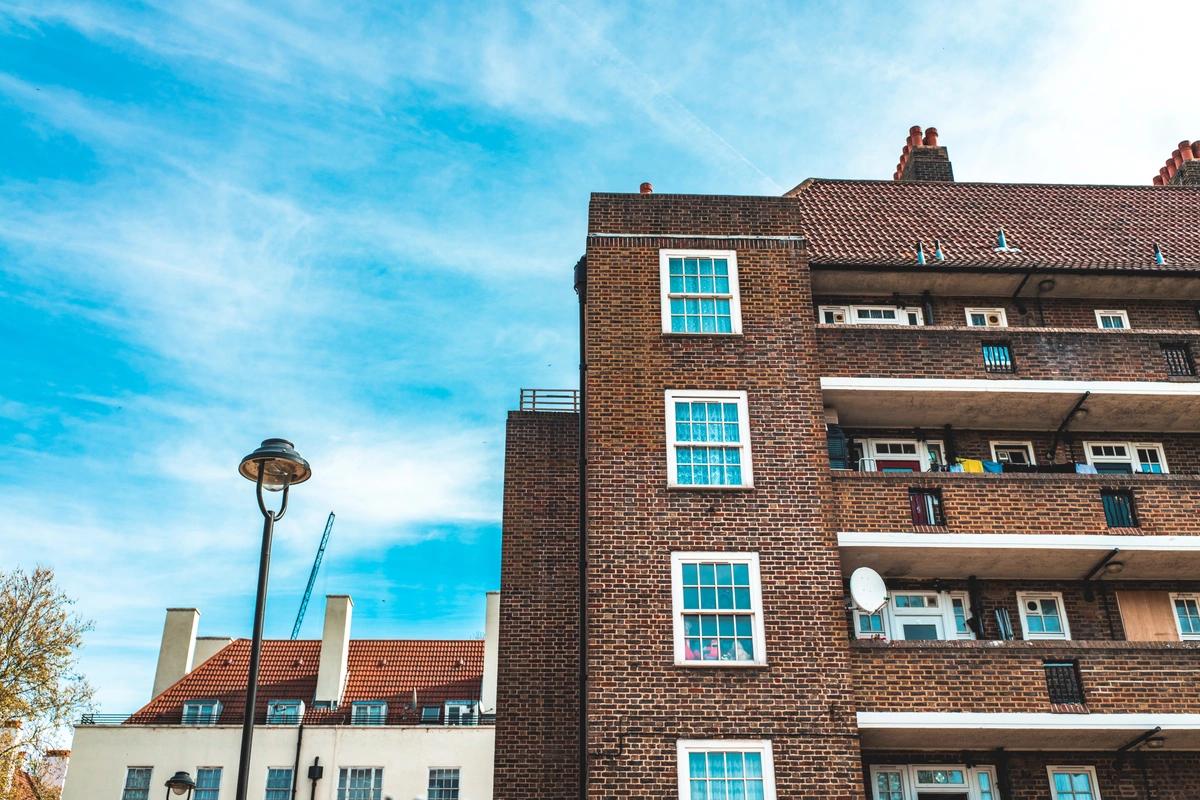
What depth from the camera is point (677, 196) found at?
69.8ft

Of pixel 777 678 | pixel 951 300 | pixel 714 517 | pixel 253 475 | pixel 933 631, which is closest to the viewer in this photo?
pixel 253 475

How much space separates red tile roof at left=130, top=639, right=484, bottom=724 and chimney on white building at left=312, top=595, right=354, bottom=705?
65 cm

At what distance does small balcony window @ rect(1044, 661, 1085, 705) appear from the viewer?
1742cm

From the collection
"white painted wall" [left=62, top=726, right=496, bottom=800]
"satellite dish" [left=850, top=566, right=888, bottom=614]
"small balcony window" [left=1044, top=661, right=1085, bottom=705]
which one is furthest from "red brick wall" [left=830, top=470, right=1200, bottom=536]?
"white painted wall" [left=62, top=726, right=496, bottom=800]

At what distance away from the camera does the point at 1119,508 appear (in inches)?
756

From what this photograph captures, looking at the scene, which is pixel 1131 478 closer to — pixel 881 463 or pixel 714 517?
pixel 881 463

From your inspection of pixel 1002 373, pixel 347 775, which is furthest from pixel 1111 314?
pixel 347 775

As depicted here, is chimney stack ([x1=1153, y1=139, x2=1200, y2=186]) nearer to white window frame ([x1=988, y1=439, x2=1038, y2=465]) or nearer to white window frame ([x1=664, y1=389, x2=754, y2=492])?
white window frame ([x1=988, y1=439, x2=1038, y2=465])

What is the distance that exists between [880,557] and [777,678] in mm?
3337

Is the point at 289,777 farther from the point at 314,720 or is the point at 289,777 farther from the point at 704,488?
the point at 704,488

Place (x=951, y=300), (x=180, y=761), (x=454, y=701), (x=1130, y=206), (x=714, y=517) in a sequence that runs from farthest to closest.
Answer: (x=454, y=701) < (x=180, y=761) < (x=1130, y=206) < (x=951, y=300) < (x=714, y=517)

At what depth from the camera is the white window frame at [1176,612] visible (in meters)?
19.7

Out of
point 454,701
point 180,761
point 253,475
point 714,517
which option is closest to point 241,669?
point 180,761

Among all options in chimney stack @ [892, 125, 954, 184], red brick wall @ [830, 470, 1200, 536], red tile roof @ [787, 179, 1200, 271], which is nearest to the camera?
red brick wall @ [830, 470, 1200, 536]
